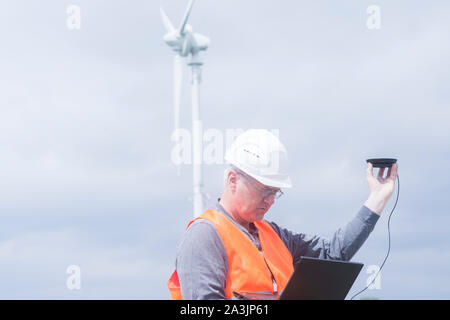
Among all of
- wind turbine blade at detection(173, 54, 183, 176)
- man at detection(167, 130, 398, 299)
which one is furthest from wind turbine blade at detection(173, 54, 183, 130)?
man at detection(167, 130, 398, 299)

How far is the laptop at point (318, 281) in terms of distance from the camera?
5636mm

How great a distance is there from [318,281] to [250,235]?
1.17 m

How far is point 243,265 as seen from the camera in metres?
6.45

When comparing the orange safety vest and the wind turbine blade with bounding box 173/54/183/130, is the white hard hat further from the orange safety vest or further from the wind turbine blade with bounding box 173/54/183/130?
the wind turbine blade with bounding box 173/54/183/130

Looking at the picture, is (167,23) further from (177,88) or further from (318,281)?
(318,281)

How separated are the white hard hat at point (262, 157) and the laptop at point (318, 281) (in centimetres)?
99

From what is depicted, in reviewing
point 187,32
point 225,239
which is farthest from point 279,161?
point 187,32

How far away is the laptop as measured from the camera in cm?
564

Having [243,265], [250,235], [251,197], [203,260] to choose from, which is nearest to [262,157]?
[251,197]

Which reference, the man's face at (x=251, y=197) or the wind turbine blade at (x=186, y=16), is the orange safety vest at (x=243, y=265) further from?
the wind turbine blade at (x=186, y=16)
